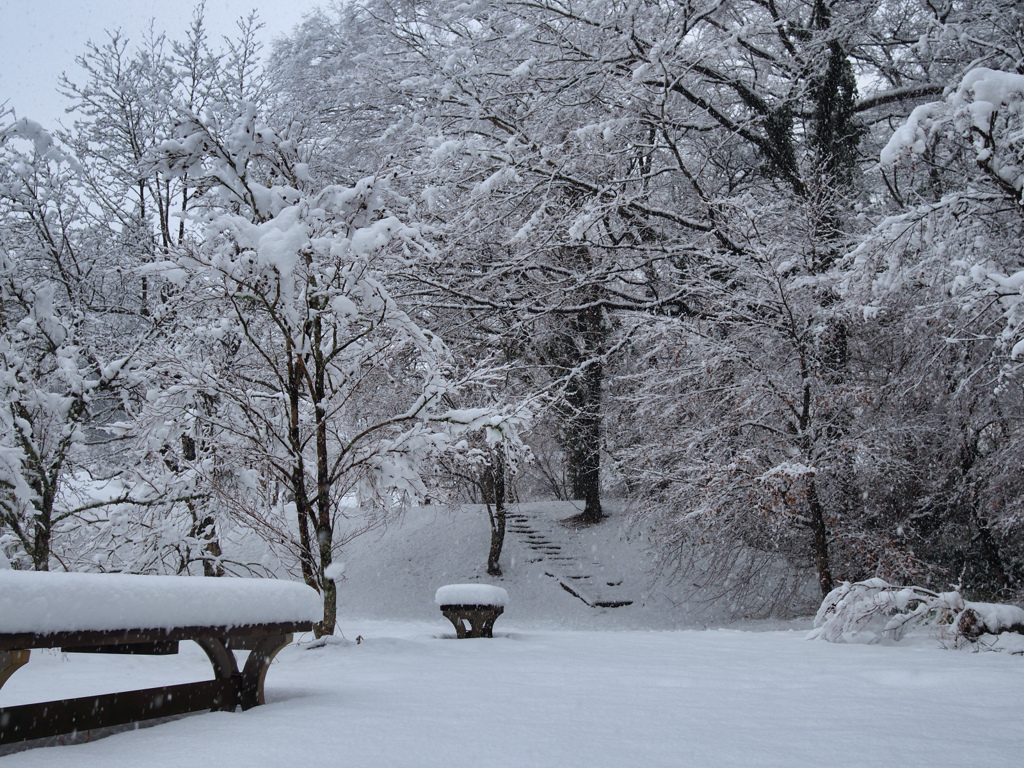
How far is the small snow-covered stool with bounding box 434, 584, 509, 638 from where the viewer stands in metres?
7.63

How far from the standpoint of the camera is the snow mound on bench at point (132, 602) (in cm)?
242

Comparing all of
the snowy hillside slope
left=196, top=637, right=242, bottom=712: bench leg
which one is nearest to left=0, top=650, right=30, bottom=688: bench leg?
left=196, top=637, right=242, bottom=712: bench leg

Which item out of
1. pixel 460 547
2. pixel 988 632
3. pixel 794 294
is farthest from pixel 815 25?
pixel 460 547

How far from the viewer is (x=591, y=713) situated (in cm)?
313

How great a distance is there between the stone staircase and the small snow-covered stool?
664 cm

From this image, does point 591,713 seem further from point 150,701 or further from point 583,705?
point 150,701

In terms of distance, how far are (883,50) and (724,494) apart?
9253mm

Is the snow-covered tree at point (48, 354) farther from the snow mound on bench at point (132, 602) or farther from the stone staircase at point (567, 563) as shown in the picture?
the stone staircase at point (567, 563)

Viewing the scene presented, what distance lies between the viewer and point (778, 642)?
6.60 meters

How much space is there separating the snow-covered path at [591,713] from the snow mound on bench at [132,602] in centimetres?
43

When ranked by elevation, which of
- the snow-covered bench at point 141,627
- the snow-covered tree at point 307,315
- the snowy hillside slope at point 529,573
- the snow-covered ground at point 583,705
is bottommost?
the snowy hillside slope at point 529,573

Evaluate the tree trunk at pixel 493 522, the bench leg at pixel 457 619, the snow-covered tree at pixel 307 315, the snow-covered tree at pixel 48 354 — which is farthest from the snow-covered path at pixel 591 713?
the tree trunk at pixel 493 522

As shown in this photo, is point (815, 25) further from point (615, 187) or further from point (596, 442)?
point (596, 442)

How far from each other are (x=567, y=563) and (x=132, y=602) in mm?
13792
